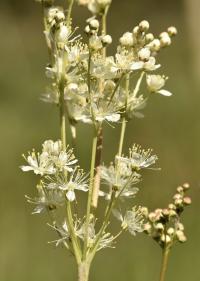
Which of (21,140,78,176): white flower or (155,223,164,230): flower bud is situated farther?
(155,223,164,230): flower bud

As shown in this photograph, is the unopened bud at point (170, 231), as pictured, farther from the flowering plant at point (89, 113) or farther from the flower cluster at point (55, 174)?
the flower cluster at point (55, 174)

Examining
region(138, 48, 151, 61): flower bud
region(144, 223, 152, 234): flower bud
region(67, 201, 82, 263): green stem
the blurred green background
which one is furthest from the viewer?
the blurred green background

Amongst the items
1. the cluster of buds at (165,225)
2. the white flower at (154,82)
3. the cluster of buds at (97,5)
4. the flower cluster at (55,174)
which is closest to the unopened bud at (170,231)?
the cluster of buds at (165,225)

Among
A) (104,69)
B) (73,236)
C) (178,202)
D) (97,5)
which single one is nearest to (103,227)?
(73,236)

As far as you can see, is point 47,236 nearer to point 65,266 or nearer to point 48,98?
point 65,266

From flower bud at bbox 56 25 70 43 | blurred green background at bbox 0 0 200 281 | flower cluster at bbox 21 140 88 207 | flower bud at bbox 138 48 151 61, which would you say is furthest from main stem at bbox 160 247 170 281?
flower bud at bbox 56 25 70 43

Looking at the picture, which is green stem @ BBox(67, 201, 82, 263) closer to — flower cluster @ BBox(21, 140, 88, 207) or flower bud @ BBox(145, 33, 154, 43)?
flower cluster @ BBox(21, 140, 88, 207)

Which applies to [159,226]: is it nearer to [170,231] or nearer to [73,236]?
[170,231]
